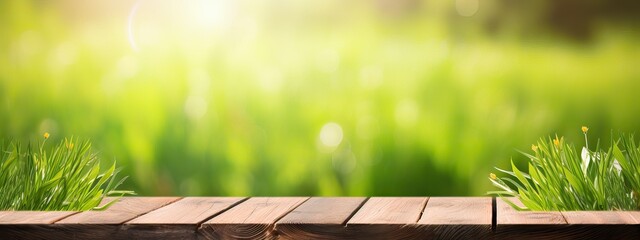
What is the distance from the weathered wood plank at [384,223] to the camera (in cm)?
226

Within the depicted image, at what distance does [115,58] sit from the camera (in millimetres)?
3867

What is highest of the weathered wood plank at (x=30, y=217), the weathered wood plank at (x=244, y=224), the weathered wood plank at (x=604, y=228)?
the weathered wood plank at (x=30, y=217)

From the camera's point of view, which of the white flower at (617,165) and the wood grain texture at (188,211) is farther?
the white flower at (617,165)

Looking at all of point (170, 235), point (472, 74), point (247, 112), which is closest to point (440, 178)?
point (472, 74)

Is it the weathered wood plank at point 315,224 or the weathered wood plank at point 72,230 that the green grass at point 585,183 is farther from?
the weathered wood plank at point 72,230

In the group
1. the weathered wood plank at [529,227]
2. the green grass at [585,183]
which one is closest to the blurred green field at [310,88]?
the green grass at [585,183]

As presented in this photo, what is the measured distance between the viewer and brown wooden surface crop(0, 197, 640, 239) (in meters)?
2.21

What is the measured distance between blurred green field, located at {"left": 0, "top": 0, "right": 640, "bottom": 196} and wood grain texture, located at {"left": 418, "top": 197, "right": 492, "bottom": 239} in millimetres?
888

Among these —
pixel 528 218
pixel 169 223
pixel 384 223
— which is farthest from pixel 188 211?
pixel 528 218

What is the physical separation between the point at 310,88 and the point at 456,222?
1499 millimetres

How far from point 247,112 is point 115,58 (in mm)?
578

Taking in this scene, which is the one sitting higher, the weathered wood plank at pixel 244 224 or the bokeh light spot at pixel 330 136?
the bokeh light spot at pixel 330 136

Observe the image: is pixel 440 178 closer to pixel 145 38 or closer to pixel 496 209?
pixel 496 209

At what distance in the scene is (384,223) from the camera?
2.28m
